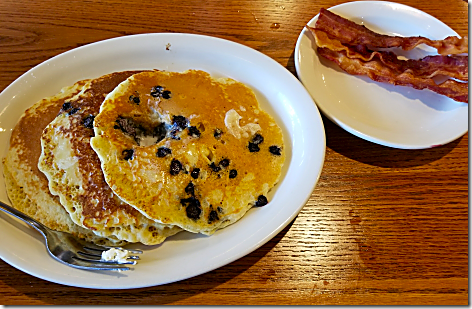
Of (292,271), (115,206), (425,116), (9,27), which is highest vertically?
(9,27)

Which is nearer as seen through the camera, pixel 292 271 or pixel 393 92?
pixel 292 271

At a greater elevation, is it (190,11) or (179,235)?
(190,11)

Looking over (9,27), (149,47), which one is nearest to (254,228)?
(149,47)

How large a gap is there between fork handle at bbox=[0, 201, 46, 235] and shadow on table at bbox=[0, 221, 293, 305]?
0.71 ft

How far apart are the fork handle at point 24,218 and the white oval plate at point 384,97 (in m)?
1.34

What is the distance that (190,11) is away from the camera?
201 centimetres

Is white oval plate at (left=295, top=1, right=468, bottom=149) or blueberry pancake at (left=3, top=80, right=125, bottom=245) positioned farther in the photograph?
white oval plate at (left=295, top=1, right=468, bottom=149)

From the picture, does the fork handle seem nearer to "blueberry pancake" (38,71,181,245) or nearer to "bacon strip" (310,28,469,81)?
"blueberry pancake" (38,71,181,245)

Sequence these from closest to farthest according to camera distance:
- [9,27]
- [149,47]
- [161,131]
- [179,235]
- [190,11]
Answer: [179,235], [161,131], [149,47], [9,27], [190,11]

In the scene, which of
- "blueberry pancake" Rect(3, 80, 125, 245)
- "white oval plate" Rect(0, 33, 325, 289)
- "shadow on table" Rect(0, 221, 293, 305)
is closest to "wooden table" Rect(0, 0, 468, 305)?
"shadow on table" Rect(0, 221, 293, 305)

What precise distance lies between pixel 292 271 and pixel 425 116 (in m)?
1.08

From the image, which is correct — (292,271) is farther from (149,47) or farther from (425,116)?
(149,47)

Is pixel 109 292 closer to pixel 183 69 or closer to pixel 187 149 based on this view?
pixel 187 149

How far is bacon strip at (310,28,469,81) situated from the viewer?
1.77 metres
